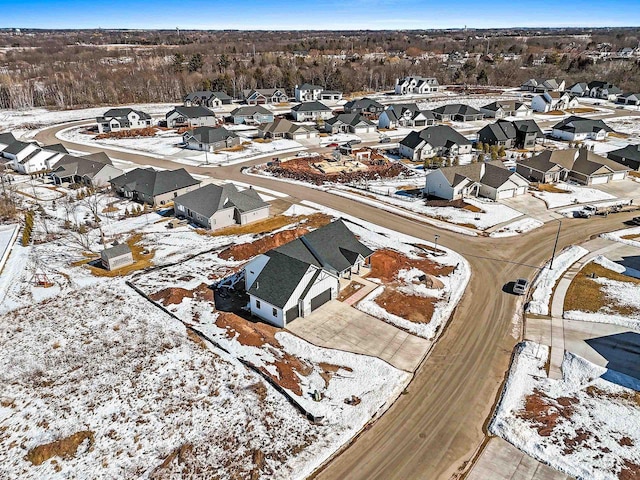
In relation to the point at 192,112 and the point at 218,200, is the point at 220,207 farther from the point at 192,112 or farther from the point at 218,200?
the point at 192,112

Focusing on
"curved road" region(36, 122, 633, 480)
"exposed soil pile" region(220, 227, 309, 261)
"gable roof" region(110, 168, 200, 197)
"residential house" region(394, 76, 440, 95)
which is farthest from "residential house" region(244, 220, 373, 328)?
"residential house" region(394, 76, 440, 95)

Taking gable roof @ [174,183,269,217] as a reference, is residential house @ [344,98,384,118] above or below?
above

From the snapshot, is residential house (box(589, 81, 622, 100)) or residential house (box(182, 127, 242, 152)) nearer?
residential house (box(182, 127, 242, 152))

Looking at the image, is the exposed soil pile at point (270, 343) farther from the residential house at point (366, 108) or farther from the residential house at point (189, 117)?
the residential house at point (366, 108)

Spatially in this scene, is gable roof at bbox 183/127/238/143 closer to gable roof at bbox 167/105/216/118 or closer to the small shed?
gable roof at bbox 167/105/216/118

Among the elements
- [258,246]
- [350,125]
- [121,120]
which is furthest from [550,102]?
[121,120]

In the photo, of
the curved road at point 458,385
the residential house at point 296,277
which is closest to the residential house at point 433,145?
the curved road at point 458,385
